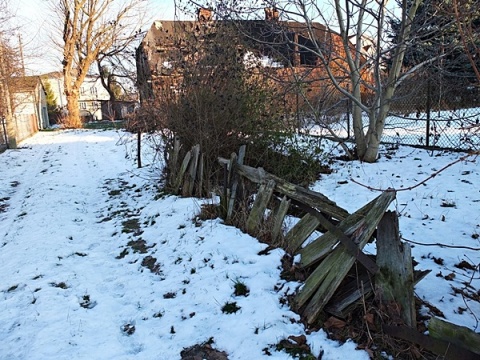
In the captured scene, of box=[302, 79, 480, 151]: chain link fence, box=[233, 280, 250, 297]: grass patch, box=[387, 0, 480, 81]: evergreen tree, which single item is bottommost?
box=[233, 280, 250, 297]: grass patch

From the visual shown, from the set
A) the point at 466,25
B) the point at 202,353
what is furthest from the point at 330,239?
the point at 466,25

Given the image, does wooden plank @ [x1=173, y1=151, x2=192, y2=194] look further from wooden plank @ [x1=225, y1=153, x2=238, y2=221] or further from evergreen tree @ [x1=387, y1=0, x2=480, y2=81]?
evergreen tree @ [x1=387, y1=0, x2=480, y2=81]

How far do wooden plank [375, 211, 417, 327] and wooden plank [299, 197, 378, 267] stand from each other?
0.21m

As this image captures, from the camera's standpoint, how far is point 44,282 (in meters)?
3.98

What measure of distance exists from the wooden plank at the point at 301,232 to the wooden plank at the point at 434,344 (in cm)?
125

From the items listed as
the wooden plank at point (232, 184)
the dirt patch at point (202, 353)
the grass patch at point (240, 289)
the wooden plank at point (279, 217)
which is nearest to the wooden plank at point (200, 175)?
the wooden plank at point (232, 184)

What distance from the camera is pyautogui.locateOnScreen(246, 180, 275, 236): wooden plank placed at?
4.29 meters

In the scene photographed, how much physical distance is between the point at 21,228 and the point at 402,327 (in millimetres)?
5669

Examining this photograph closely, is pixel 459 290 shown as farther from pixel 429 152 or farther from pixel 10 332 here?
pixel 429 152

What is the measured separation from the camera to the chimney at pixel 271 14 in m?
7.36

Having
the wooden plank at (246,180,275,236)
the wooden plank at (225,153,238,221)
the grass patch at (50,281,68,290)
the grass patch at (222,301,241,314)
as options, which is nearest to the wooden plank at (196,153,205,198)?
the wooden plank at (225,153,238,221)

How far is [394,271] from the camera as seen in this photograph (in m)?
2.69

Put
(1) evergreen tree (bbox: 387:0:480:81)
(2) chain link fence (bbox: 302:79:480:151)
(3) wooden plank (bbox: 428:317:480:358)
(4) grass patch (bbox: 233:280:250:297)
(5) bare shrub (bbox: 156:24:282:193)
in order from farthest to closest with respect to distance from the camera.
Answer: (2) chain link fence (bbox: 302:79:480:151) → (5) bare shrub (bbox: 156:24:282:193) → (1) evergreen tree (bbox: 387:0:480:81) → (4) grass patch (bbox: 233:280:250:297) → (3) wooden plank (bbox: 428:317:480:358)

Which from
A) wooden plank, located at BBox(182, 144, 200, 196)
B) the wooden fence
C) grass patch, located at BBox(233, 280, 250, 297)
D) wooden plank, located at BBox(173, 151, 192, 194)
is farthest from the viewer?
wooden plank, located at BBox(173, 151, 192, 194)
